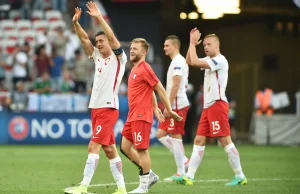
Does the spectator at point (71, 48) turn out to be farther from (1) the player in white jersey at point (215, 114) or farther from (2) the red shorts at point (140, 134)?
(2) the red shorts at point (140, 134)

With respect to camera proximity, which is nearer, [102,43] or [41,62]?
[102,43]

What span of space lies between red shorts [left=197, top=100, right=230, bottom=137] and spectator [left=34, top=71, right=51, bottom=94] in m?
13.6

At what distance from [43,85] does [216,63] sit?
46.2ft

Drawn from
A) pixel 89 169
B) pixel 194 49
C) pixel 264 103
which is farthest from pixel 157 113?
pixel 264 103

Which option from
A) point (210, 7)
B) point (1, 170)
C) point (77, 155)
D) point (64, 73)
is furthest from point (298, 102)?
point (1, 170)

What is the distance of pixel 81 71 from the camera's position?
29156 millimetres

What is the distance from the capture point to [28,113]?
2636 centimetres

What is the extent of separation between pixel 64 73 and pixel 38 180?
1388 centimetres

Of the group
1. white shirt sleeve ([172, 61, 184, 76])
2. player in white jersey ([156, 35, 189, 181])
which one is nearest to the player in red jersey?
player in white jersey ([156, 35, 189, 181])

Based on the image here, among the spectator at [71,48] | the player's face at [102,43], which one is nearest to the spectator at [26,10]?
the spectator at [71,48]

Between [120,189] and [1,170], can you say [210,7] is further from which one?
[120,189]

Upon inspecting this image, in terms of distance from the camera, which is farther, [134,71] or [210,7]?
[210,7]

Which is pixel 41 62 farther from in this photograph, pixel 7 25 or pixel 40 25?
pixel 7 25

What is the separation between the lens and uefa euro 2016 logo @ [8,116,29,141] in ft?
86.6
